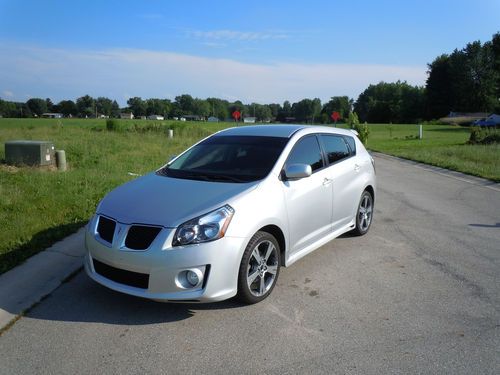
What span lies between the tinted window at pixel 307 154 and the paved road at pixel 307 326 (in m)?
1.20

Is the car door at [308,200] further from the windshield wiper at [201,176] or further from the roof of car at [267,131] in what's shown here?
the windshield wiper at [201,176]

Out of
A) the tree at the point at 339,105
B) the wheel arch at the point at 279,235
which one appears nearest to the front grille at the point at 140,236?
the wheel arch at the point at 279,235

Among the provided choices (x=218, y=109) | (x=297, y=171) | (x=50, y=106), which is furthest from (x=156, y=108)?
(x=297, y=171)

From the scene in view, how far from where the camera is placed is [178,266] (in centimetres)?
360

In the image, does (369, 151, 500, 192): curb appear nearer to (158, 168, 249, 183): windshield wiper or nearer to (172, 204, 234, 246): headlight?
(158, 168, 249, 183): windshield wiper

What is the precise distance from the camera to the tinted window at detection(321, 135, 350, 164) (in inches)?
222

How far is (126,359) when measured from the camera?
3.22 meters

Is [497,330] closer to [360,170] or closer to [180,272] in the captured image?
[180,272]

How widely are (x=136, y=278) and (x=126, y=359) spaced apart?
713 millimetres

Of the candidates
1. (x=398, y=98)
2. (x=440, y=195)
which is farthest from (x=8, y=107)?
(x=440, y=195)

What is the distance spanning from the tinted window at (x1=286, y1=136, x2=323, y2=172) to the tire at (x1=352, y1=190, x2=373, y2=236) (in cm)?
132

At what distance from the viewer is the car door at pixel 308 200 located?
4586mm

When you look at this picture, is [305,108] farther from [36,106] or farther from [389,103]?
[36,106]

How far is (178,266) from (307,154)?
2.25 m
